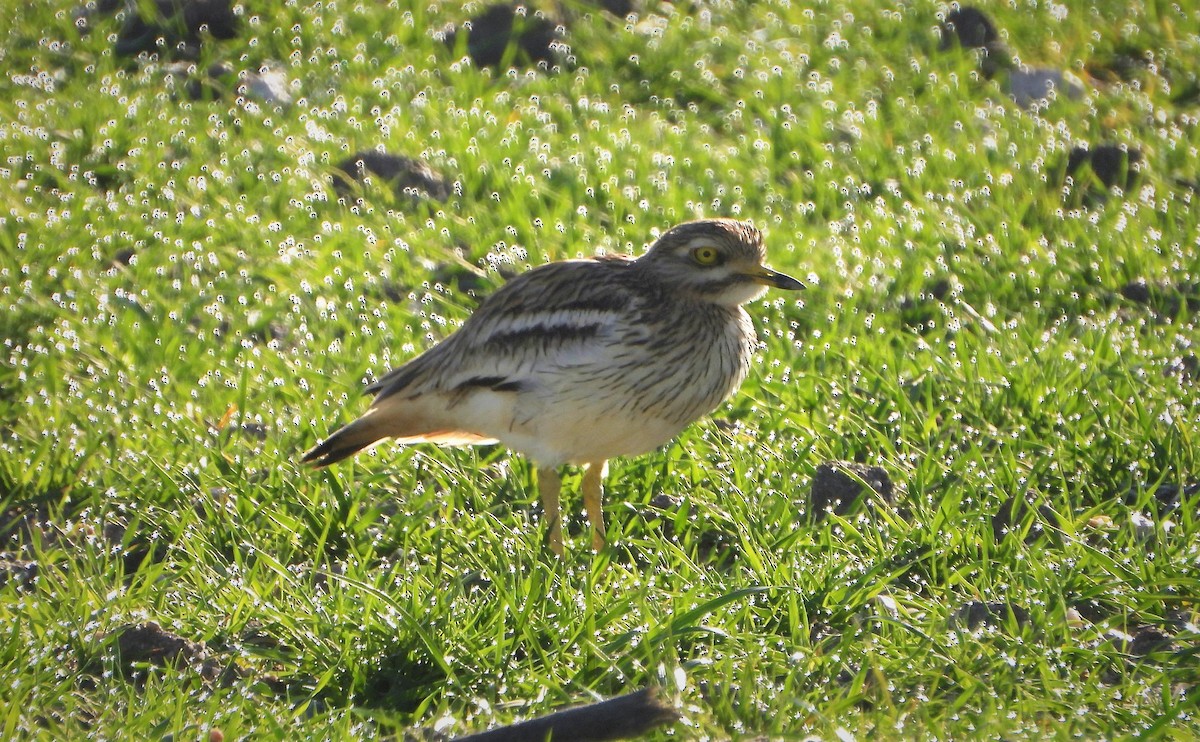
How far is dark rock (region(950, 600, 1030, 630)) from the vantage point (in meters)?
3.79

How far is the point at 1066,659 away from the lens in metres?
3.67

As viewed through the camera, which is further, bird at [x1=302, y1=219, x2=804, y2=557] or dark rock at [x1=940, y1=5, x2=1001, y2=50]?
dark rock at [x1=940, y1=5, x2=1001, y2=50]

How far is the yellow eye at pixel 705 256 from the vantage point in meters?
4.48

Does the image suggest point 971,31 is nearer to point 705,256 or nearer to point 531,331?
point 705,256

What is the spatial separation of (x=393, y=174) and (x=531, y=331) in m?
2.46

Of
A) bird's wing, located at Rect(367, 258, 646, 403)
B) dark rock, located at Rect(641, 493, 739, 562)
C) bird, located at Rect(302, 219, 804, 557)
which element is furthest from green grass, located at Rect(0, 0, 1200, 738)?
bird's wing, located at Rect(367, 258, 646, 403)

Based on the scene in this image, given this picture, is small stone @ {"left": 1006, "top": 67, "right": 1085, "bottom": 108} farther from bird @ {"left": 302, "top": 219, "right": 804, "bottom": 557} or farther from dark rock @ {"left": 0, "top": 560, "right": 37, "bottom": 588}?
dark rock @ {"left": 0, "top": 560, "right": 37, "bottom": 588}

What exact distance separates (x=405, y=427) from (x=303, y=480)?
373mm

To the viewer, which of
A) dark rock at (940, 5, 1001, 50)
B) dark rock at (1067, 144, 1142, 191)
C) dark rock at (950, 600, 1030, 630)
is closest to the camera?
dark rock at (950, 600, 1030, 630)

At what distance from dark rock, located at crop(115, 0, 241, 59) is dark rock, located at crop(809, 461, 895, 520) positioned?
469 centimetres

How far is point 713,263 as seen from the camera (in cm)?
449

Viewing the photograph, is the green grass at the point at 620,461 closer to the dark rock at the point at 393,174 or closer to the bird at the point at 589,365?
the dark rock at the point at 393,174

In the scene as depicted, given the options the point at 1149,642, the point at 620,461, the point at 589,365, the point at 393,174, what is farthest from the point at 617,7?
the point at 1149,642

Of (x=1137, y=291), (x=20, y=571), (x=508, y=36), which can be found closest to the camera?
(x=20, y=571)
